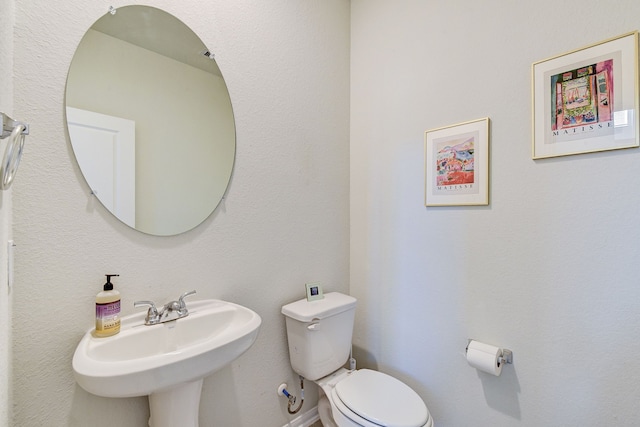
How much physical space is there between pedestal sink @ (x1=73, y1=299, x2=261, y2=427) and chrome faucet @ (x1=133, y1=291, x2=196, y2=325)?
2 cm

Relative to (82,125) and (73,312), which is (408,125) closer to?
(82,125)

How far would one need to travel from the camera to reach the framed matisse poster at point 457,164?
1.31m

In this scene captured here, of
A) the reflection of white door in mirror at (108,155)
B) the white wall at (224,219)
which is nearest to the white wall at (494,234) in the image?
the white wall at (224,219)

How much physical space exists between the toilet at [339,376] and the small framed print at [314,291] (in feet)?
0.10

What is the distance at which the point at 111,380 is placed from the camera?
728 mm

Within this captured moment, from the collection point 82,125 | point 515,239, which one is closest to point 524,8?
point 515,239

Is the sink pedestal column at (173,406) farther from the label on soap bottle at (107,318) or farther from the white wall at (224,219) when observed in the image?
the label on soap bottle at (107,318)

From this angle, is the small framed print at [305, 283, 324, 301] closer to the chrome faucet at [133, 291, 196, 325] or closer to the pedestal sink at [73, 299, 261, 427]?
the pedestal sink at [73, 299, 261, 427]

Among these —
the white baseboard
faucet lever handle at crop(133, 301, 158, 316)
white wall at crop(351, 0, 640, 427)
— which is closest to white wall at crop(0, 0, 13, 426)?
faucet lever handle at crop(133, 301, 158, 316)

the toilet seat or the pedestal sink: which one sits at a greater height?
the pedestal sink

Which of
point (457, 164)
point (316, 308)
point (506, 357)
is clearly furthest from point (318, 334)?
point (457, 164)

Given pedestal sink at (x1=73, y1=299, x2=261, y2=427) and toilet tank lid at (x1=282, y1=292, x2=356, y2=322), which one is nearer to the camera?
pedestal sink at (x1=73, y1=299, x2=261, y2=427)

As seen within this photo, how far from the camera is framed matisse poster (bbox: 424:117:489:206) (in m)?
1.31

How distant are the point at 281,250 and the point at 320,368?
640 millimetres
